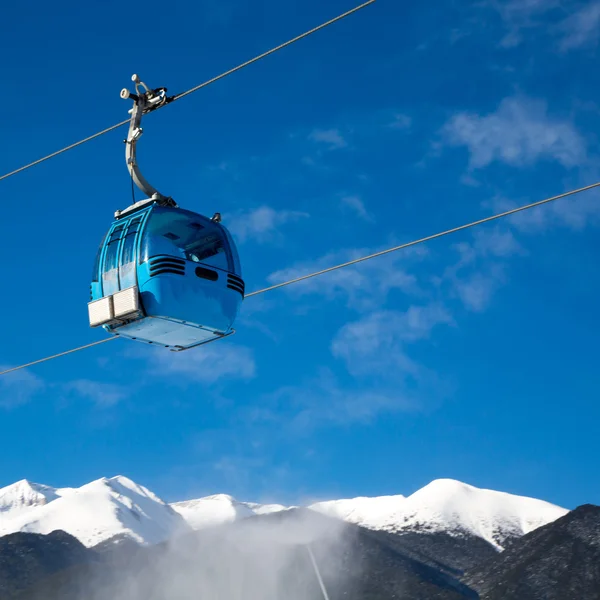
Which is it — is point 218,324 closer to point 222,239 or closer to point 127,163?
point 222,239

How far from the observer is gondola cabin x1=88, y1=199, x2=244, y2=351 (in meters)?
13.2

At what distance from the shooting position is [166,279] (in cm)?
1313

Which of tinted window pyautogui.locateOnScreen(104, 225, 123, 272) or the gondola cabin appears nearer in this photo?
the gondola cabin

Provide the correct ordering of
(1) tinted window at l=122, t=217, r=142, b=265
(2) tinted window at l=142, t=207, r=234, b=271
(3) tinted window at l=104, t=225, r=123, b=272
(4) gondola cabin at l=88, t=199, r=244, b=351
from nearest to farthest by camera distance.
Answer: (4) gondola cabin at l=88, t=199, r=244, b=351, (2) tinted window at l=142, t=207, r=234, b=271, (1) tinted window at l=122, t=217, r=142, b=265, (3) tinted window at l=104, t=225, r=123, b=272

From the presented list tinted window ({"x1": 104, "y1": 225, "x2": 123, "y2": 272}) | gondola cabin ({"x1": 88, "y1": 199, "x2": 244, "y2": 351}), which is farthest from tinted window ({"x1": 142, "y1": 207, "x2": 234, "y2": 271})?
tinted window ({"x1": 104, "y1": 225, "x2": 123, "y2": 272})

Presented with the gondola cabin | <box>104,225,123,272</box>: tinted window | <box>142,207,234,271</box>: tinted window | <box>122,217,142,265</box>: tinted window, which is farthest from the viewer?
<box>104,225,123,272</box>: tinted window

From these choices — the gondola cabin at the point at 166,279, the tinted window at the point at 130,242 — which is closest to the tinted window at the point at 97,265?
the gondola cabin at the point at 166,279

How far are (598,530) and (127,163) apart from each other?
184m

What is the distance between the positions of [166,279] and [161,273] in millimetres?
108

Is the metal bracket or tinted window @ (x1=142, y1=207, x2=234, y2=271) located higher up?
the metal bracket

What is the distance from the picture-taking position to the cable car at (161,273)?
1320 cm

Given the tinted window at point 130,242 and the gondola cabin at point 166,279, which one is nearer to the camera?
the gondola cabin at point 166,279

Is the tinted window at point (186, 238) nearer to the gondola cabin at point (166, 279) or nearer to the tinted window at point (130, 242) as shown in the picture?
the gondola cabin at point (166, 279)

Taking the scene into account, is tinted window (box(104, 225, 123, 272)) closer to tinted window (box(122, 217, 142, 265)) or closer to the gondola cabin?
the gondola cabin
